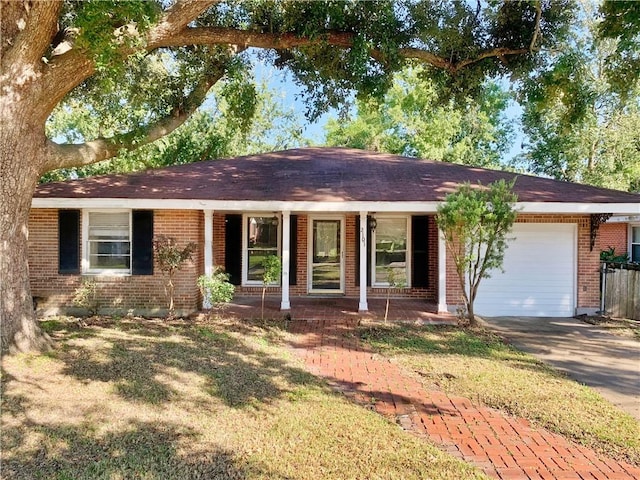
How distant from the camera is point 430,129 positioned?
2519cm

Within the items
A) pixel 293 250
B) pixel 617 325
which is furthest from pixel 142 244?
pixel 617 325

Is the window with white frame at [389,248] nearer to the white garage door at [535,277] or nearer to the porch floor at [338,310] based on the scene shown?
the porch floor at [338,310]

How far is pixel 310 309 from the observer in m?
10.3

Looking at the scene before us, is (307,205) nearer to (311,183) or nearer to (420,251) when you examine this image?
(311,183)

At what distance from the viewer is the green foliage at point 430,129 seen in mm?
25045

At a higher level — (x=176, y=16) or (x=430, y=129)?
(x=430, y=129)

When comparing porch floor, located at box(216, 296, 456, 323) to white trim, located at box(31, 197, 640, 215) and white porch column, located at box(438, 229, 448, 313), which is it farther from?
white trim, located at box(31, 197, 640, 215)

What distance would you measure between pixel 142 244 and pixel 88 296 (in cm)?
163

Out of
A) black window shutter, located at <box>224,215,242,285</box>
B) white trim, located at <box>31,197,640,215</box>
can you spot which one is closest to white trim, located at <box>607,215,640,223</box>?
white trim, located at <box>31,197,640,215</box>

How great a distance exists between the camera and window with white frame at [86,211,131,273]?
10266 millimetres

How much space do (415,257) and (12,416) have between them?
973 cm

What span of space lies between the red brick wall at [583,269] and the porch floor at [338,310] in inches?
28.7

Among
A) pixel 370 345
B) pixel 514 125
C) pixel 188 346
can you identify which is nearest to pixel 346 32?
pixel 370 345

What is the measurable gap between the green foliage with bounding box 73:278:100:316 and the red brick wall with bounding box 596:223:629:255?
1751 cm
